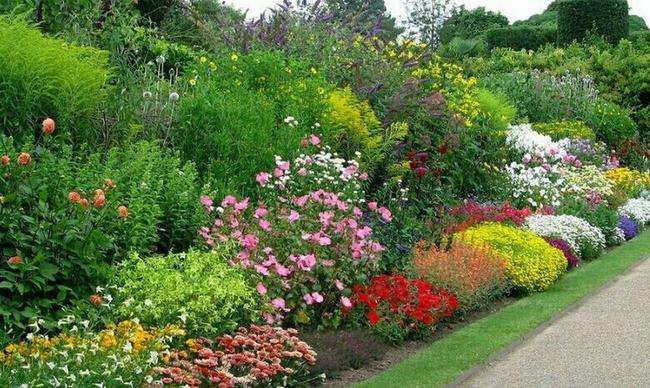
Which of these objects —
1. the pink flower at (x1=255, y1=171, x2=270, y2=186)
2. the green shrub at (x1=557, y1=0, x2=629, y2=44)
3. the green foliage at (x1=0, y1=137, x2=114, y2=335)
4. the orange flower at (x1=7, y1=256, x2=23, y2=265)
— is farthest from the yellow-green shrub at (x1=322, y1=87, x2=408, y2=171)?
the green shrub at (x1=557, y1=0, x2=629, y2=44)

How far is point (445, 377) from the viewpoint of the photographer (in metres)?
6.69

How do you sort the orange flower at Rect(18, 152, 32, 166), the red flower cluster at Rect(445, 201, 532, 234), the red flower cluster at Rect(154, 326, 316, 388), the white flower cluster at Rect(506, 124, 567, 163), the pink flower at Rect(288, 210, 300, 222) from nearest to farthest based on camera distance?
the red flower cluster at Rect(154, 326, 316, 388) → the orange flower at Rect(18, 152, 32, 166) → the pink flower at Rect(288, 210, 300, 222) → the red flower cluster at Rect(445, 201, 532, 234) → the white flower cluster at Rect(506, 124, 567, 163)

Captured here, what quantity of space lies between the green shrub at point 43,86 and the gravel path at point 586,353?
374 cm

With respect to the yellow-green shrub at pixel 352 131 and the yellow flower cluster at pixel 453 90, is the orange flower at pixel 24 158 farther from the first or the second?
the yellow flower cluster at pixel 453 90

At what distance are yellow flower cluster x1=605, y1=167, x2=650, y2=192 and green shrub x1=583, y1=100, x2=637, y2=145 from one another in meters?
2.43

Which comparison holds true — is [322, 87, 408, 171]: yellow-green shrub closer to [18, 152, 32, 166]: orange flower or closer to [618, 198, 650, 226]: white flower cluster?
[18, 152, 32, 166]: orange flower

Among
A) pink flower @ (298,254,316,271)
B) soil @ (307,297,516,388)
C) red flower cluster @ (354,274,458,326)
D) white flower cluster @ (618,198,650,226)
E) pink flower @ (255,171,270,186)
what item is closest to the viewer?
soil @ (307,297,516,388)

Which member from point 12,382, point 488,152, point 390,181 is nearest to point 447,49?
point 488,152

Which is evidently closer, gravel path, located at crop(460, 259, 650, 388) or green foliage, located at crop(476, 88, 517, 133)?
gravel path, located at crop(460, 259, 650, 388)

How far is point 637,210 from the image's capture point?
16422mm

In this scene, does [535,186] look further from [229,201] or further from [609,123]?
Result: [229,201]

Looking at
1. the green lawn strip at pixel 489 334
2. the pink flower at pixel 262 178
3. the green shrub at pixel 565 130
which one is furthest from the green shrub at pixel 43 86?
the green shrub at pixel 565 130

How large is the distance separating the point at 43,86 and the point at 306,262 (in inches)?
97.1

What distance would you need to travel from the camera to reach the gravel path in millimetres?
6730
